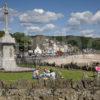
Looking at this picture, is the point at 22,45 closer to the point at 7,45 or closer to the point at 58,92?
the point at 7,45

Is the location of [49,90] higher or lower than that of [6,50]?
lower

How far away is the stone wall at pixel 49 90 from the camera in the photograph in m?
21.2

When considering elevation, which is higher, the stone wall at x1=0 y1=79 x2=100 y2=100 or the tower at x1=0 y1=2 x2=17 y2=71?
the tower at x1=0 y1=2 x2=17 y2=71

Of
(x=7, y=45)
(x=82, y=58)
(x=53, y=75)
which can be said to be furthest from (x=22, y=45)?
(x=53, y=75)

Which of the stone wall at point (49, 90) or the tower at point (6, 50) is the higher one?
the tower at point (6, 50)

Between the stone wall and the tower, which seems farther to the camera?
the tower

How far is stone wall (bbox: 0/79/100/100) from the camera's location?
21188 millimetres

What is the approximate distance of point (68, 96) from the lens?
21547mm

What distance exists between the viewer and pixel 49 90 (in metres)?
21.9

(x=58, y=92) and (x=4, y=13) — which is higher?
(x=4, y=13)

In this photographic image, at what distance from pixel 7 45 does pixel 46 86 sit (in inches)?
729

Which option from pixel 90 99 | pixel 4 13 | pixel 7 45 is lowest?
pixel 90 99

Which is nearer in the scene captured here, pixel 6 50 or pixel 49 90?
pixel 49 90

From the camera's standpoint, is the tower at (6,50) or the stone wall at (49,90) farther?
the tower at (6,50)
